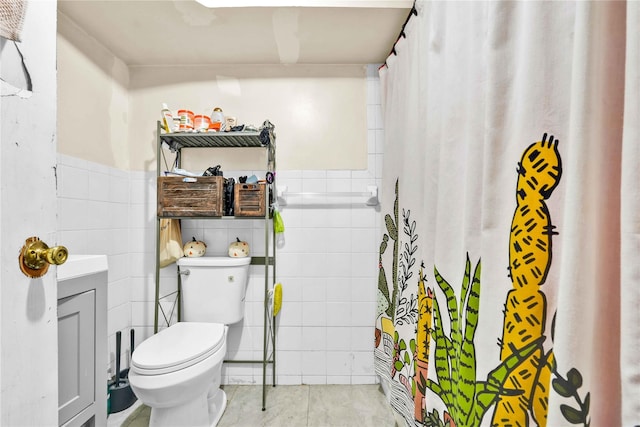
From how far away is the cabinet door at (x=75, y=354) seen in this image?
744 mm

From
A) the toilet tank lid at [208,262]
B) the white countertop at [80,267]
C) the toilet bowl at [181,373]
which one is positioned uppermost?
the white countertop at [80,267]

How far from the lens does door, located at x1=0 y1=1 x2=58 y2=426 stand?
19.4 inches

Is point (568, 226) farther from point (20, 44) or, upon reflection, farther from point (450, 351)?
point (20, 44)

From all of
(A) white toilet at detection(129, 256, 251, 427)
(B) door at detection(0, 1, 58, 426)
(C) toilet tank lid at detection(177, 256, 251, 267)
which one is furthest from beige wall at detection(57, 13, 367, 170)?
(B) door at detection(0, 1, 58, 426)

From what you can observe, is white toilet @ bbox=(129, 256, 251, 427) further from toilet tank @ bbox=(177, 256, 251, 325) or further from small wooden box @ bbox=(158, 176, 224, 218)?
small wooden box @ bbox=(158, 176, 224, 218)

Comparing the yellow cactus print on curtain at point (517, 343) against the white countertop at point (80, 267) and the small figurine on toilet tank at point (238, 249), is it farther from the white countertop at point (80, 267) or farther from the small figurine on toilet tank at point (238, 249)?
the small figurine on toilet tank at point (238, 249)

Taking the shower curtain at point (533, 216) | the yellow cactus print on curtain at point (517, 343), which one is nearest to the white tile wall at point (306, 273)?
the shower curtain at point (533, 216)

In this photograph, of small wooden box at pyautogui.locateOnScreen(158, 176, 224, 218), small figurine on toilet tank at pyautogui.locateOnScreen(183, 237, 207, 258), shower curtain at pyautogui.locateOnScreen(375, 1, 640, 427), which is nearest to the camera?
shower curtain at pyautogui.locateOnScreen(375, 1, 640, 427)

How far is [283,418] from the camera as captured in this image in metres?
1.61

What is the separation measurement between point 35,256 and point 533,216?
909 millimetres

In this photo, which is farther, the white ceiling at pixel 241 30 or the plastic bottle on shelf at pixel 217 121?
the plastic bottle on shelf at pixel 217 121

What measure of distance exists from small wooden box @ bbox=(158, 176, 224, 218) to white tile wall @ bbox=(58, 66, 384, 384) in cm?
24

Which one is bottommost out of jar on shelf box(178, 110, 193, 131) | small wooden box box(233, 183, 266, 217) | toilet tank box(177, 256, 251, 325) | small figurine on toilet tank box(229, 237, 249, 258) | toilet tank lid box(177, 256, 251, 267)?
toilet tank box(177, 256, 251, 325)

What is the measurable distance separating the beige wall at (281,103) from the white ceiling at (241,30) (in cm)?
7
